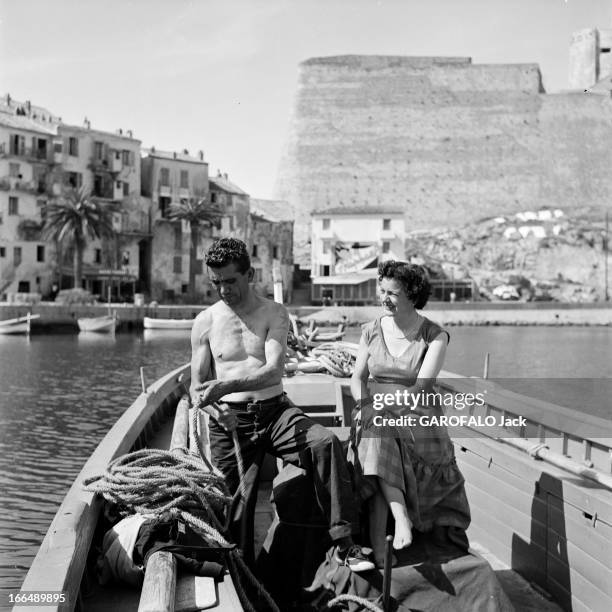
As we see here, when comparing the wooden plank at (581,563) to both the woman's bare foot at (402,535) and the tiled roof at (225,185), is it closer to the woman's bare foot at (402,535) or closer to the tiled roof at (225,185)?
the woman's bare foot at (402,535)

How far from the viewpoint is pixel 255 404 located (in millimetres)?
4418

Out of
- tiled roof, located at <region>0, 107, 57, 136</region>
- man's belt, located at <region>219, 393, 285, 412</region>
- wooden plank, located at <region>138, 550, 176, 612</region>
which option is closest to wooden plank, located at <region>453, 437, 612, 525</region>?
man's belt, located at <region>219, 393, 285, 412</region>

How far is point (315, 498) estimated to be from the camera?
4469 millimetres

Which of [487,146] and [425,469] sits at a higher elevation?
[487,146]

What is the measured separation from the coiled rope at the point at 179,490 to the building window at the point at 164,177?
54.0 metres

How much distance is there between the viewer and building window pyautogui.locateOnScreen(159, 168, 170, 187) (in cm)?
5703

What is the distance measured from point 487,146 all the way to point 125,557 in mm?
87483

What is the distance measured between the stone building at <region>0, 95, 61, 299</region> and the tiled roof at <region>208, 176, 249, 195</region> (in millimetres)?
13174

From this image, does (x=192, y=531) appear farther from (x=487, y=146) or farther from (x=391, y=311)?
(x=487, y=146)

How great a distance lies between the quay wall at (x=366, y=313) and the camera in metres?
43.5

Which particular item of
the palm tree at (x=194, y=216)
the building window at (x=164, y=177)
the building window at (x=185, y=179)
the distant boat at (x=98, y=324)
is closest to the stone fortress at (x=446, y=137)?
Answer: the building window at (x=185, y=179)

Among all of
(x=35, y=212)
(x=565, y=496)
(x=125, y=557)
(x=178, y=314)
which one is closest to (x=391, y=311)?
(x=565, y=496)

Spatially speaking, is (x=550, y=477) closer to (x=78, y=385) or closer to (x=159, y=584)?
(x=159, y=584)

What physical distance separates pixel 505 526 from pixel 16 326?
1516 inches
